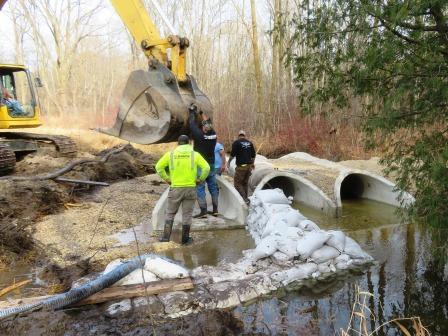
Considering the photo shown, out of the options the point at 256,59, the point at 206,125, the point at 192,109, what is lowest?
the point at 206,125

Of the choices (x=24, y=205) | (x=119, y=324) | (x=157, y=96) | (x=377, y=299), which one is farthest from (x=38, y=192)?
(x=377, y=299)

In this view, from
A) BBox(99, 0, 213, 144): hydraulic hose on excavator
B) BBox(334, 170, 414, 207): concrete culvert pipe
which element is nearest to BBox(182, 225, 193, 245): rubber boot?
BBox(99, 0, 213, 144): hydraulic hose on excavator

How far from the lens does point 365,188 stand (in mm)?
10438

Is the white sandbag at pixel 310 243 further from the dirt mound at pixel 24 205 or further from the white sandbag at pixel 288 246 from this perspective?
the dirt mound at pixel 24 205

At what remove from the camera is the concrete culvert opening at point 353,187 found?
10.6 metres

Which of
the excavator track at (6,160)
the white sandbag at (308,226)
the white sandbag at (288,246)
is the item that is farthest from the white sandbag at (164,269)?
the excavator track at (6,160)

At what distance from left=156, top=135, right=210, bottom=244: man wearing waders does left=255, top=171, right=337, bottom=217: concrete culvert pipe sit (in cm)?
230

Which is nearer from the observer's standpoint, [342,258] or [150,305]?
[150,305]

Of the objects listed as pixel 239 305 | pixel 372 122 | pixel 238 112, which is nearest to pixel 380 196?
pixel 372 122

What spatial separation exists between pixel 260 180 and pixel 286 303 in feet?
17.3

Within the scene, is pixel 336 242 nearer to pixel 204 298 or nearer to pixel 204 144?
pixel 204 298

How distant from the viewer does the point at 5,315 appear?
3.95 meters

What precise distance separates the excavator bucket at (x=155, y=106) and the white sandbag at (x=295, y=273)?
274 cm

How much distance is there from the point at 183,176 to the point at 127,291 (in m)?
2.36
